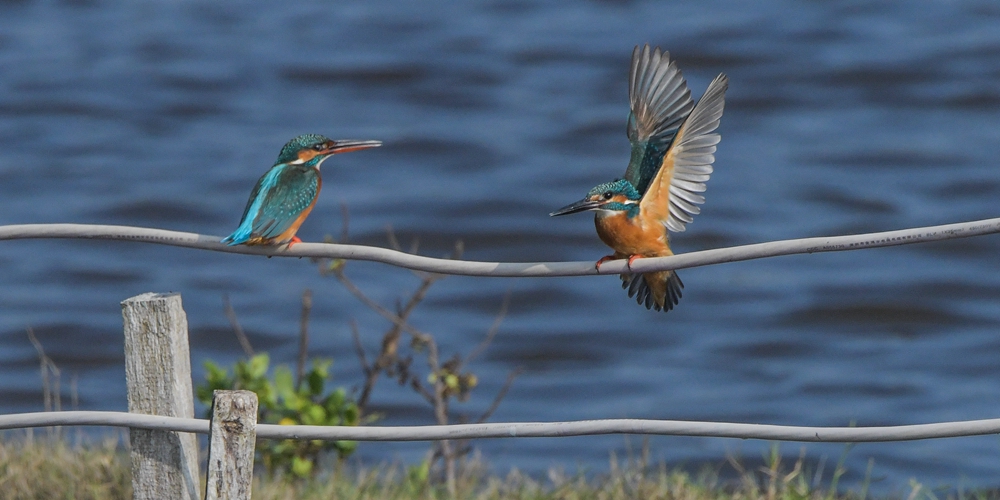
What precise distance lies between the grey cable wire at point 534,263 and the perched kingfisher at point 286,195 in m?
0.07

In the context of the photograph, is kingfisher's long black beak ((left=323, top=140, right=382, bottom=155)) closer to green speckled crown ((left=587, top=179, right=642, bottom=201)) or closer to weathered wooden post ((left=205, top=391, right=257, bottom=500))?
green speckled crown ((left=587, top=179, right=642, bottom=201))

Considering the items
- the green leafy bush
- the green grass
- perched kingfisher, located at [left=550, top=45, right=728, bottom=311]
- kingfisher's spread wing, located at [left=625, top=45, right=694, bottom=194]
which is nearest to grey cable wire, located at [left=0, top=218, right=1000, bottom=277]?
perched kingfisher, located at [left=550, top=45, right=728, bottom=311]

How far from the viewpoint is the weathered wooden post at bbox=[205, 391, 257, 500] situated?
11.1 ft

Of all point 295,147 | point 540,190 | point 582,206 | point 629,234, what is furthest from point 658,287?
point 540,190

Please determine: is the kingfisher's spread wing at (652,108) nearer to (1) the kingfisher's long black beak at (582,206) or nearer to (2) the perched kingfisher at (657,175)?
(2) the perched kingfisher at (657,175)

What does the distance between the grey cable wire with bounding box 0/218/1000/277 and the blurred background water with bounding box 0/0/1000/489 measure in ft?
13.4

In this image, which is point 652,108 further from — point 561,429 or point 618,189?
point 561,429

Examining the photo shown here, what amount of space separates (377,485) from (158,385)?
5.58ft

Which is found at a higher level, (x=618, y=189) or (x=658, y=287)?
(x=618, y=189)

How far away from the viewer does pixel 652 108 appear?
4.17 m

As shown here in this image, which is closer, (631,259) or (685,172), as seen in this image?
(631,259)

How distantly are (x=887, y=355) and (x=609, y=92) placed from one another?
17.8ft

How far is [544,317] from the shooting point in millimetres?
11180

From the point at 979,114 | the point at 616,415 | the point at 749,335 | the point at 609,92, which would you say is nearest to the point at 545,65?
the point at 609,92
